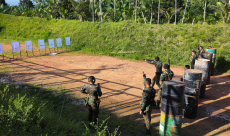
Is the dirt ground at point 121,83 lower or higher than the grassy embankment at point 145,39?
lower

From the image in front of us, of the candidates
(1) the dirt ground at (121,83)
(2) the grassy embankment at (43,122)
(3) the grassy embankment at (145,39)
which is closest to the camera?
(2) the grassy embankment at (43,122)

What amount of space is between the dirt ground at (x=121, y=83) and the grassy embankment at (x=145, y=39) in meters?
2.25

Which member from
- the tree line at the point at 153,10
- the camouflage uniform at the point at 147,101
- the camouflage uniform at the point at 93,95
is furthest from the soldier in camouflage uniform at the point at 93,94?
the tree line at the point at 153,10

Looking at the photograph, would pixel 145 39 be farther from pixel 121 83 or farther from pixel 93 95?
pixel 93 95

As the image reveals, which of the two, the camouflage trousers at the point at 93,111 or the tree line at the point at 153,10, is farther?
the tree line at the point at 153,10

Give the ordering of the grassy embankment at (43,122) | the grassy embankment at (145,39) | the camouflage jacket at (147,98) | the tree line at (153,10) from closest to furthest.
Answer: the grassy embankment at (43,122)
the camouflage jacket at (147,98)
the grassy embankment at (145,39)
the tree line at (153,10)

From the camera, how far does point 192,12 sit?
27344 mm

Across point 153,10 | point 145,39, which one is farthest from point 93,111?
point 153,10

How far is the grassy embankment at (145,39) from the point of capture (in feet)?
51.3

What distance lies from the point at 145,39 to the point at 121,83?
959 centimetres

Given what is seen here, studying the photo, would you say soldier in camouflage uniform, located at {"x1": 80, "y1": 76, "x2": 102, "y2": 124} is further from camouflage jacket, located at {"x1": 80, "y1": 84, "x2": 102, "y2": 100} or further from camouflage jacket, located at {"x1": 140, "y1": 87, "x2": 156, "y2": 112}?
camouflage jacket, located at {"x1": 140, "y1": 87, "x2": 156, "y2": 112}

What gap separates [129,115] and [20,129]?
380 cm

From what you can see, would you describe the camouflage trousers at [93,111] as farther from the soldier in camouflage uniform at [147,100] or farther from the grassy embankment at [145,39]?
the grassy embankment at [145,39]

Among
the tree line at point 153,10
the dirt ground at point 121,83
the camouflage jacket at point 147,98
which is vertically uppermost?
the tree line at point 153,10
